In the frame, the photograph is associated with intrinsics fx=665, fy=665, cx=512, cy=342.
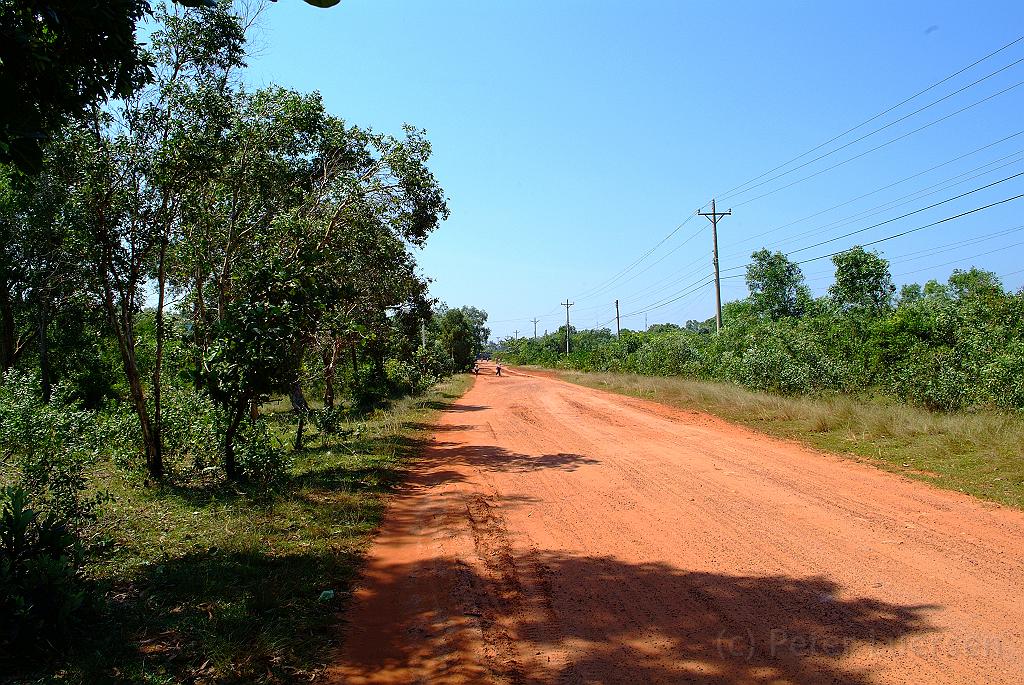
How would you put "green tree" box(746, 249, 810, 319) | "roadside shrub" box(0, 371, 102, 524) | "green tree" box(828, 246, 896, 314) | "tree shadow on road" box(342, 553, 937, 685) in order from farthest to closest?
"green tree" box(746, 249, 810, 319) < "green tree" box(828, 246, 896, 314) < "roadside shrub" box(0, 371, 102, 524) < "tree shadow on road" box(342, 553, 937, 685)

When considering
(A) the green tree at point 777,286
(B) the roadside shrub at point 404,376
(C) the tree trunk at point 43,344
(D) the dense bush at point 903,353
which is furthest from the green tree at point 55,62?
(A) the green tree at point 777,286

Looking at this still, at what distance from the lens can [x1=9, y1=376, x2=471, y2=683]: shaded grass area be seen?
4.14 meters

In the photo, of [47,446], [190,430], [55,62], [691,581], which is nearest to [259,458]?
[190,430]

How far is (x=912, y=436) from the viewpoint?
468 inches

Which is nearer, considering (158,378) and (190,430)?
(158,378)

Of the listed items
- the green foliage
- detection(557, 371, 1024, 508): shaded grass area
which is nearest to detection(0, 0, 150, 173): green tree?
the green foliage

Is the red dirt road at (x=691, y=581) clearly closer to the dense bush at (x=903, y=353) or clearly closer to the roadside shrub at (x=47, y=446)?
the roadside shrub at (x=47, y=446)

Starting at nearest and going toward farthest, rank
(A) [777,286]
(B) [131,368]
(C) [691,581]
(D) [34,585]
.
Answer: (D) [34,585] → (C) [691,581] → (B) [131,368] → (A) [777,286]

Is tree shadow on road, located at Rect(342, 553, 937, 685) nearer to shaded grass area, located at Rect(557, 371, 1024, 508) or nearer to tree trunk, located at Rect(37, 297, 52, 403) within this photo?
shaded grass area, located at Rect(557, 371, 1024, 508)

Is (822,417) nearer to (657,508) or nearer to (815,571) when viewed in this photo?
(657,508)

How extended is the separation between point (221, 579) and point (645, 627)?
3.56 m

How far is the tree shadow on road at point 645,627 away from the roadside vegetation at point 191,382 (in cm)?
87

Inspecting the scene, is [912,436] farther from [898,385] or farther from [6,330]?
[6,330]

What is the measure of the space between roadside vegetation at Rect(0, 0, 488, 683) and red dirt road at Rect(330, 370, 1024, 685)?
783 millimetres
